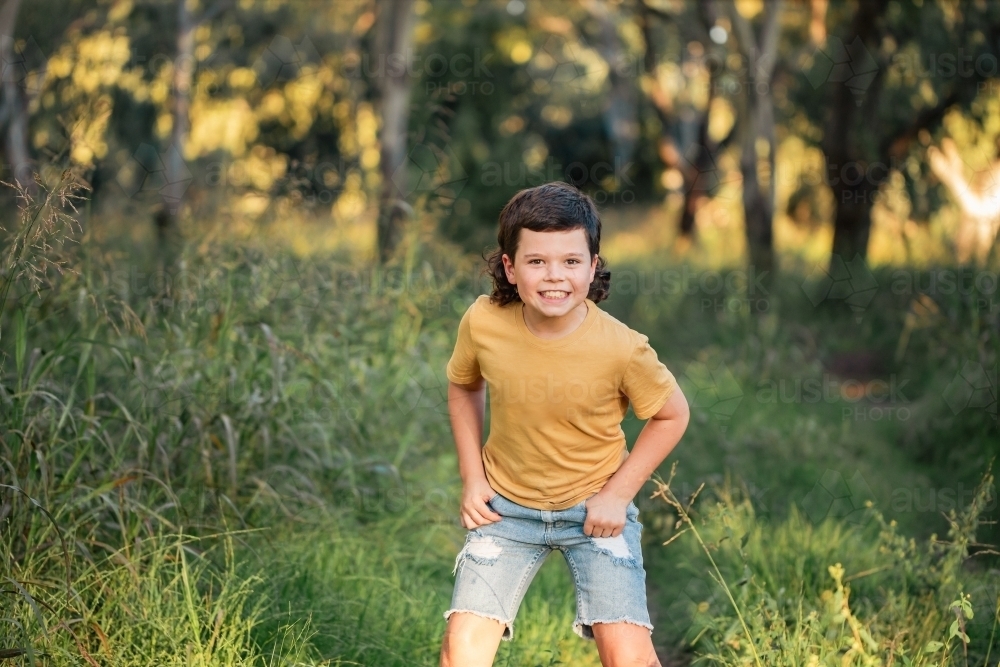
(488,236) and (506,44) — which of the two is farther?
(506,44)

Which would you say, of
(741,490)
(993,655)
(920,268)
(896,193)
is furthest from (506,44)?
(993,655)

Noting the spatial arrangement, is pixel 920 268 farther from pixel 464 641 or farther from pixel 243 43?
pixel 243 43

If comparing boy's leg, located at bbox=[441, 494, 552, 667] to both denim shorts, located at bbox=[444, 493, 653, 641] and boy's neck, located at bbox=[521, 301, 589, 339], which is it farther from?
boy's neck, located at bbox=[521, 301, 589, 339]

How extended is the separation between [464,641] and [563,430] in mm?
539

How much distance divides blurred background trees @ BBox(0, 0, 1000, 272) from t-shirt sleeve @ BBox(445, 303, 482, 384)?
63.7 inches

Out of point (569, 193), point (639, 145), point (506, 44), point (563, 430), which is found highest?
point (506, 44)

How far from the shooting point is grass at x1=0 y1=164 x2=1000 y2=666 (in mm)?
3135

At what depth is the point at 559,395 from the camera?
9.13ft

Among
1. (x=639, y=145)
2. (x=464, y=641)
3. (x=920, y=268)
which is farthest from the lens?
(x=639, y=145)

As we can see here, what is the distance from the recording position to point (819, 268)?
12.0 m
